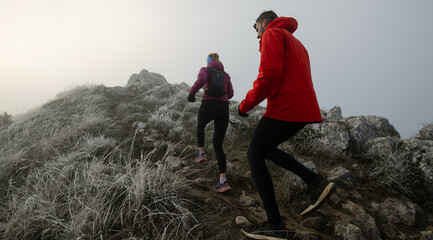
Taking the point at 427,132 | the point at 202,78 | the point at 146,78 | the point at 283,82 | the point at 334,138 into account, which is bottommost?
the point at 427,132

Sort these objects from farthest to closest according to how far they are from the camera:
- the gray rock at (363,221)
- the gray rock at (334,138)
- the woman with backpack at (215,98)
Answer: the gray rock at (334,138)
the woman with backpack at (215,98)
the gray rock at (363,221)

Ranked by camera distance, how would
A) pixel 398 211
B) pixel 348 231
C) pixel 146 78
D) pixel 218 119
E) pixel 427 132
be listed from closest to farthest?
pixel 348 231, pixel 398 211, pixel 218 119, pixel 427 132, pixel 146 78

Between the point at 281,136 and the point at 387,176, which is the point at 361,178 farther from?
the point at 281,136

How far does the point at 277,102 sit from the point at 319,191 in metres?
1.08

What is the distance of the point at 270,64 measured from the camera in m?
1.88

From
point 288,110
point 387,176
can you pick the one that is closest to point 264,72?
point 288,110

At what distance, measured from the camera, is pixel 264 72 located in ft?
6.15

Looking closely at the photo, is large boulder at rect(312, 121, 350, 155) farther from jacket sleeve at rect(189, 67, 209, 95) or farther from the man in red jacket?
jacket sleeve at rect(189, 67, 209, 95)

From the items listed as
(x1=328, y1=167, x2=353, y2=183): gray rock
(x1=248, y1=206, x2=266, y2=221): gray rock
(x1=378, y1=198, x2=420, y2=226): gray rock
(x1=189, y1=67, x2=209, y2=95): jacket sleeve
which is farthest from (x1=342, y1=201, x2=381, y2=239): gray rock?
(x1=189, y1=67, x2=209, y2=95): jacket sleeve

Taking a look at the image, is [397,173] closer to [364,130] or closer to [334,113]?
[364,130]

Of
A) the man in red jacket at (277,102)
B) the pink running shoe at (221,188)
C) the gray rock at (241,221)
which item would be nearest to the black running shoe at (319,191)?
the man in red jacket at (277,102)

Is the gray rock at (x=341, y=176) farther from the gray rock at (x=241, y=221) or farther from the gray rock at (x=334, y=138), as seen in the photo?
the gray rock at (x=241, y=221)

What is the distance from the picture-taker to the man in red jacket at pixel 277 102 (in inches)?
75.7

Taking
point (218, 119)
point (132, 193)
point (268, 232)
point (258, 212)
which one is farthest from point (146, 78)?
point (268, 232)
